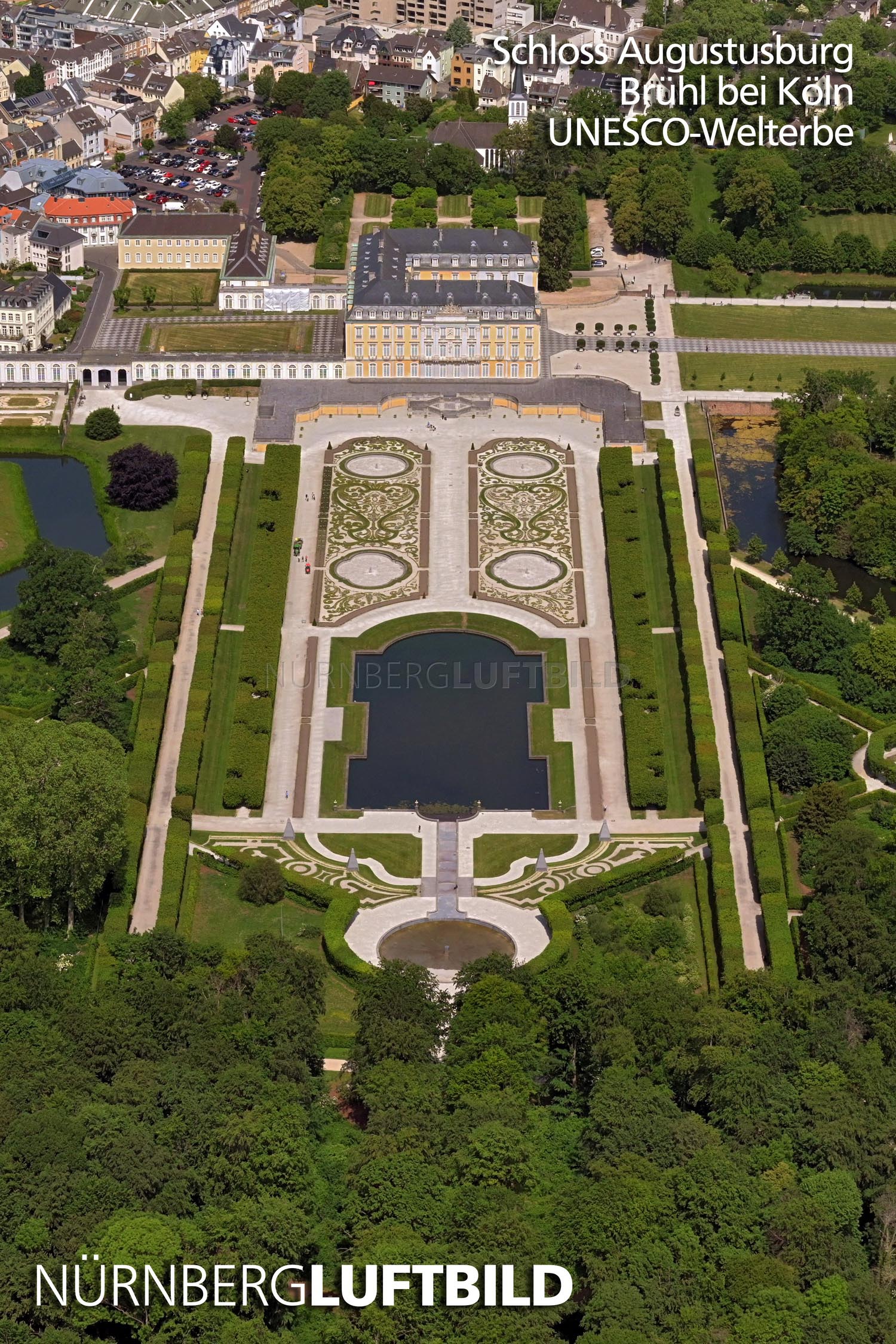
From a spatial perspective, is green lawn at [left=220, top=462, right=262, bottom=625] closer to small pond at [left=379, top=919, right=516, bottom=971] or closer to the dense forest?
small pond at [left=379, top=919, right=516, bottom=971]

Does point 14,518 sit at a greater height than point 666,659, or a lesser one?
greater

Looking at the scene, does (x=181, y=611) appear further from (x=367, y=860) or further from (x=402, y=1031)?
(x=402, y=1031)

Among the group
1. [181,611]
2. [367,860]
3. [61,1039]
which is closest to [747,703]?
[367,860]

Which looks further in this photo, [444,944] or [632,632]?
[632,632]

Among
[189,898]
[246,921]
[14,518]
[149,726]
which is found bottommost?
[246,921]

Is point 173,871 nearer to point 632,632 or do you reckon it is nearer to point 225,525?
point 632,632

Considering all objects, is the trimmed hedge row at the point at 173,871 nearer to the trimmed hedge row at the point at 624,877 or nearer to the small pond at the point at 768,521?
the trimmed hedge row at the point at 624,877

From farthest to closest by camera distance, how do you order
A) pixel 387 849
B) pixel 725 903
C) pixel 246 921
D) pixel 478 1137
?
pixel 387 849
pixel 246 921
pixel 725 903
pixel 478 1137

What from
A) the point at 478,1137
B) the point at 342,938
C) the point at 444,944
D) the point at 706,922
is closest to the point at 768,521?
the point at 706,922

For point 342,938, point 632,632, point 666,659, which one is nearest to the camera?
point 342,938
